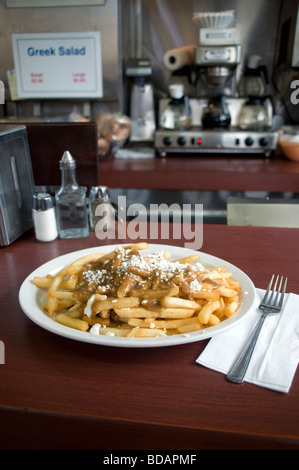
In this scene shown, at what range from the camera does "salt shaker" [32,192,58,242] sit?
132 cm

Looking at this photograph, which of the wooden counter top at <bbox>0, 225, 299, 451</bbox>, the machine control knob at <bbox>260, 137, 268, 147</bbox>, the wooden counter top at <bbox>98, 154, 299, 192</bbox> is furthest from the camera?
the machine control knob at <bbox>260, 137, 268, 147</bbox>

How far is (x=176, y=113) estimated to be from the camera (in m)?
3.09

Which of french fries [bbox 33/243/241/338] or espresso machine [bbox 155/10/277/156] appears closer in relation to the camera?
french fries [bbox 33/243/241/338]

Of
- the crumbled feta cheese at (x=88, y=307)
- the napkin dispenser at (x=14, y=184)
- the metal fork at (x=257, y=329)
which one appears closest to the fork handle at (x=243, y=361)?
the metal fork at (x=257, y=329)

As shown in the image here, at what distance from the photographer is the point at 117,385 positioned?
72cm

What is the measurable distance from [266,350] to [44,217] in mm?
844

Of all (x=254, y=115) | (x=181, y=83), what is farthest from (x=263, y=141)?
(x=181, y=83)

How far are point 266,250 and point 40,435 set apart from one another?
34.5 inches

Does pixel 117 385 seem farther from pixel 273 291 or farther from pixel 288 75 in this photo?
pixel 288 75

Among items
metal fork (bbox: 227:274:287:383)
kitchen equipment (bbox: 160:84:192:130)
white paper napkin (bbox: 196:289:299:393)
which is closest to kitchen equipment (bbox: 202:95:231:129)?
kitchen equipment (bbox: 160:84:192:130)

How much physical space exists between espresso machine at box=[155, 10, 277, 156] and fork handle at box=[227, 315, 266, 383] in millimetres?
2279

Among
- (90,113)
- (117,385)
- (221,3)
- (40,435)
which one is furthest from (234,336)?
(221,3)

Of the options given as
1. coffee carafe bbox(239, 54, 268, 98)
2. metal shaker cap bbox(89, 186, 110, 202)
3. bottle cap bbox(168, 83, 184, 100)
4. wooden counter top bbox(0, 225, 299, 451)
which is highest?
coffee carafe bbox(239, 54, 268, 98)

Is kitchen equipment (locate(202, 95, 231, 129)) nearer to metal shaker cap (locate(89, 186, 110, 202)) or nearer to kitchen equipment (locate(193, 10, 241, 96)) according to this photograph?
kitchen equipment (locate(193, 10, 241, 96))
